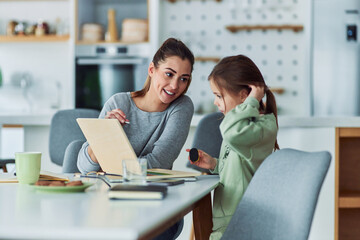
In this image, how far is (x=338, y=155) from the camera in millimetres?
2680

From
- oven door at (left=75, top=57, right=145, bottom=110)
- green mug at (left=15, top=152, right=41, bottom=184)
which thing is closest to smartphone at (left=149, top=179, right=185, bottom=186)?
green mug at (left=15, top=152, right=41, bottom=184)

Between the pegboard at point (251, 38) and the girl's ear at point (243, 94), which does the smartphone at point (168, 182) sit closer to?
the girl's ear at point (243, 94)

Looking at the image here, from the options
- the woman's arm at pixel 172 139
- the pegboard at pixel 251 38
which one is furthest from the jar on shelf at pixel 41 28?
the woman's arm at pixel 172 139

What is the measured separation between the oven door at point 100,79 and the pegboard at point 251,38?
50 cm

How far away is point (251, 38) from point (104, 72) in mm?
1413

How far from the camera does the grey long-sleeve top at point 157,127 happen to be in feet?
6.57

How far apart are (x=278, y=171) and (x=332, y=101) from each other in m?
3.63

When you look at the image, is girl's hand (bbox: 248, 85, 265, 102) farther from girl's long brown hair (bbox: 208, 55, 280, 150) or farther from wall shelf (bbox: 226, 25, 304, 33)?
wall shelf (bbox: 226, 25, 304, 33)

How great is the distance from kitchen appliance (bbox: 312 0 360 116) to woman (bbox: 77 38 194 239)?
9.54 feet

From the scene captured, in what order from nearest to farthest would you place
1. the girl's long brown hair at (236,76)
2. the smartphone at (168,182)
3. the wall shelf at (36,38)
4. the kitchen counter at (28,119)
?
the smartphone at (168,182) → the girl's long brown hair at (236,76) → the kitchen counter at (28,119) → the wall shelf at (36,38)

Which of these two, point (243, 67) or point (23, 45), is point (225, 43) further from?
point (243, 67)

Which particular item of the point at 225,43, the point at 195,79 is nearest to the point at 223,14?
the point at 225,43

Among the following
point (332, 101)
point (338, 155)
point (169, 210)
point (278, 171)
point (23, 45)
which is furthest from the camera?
point (23, 45)

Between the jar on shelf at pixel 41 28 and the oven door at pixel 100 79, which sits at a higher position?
the jar on shelf at pixel 41 28
